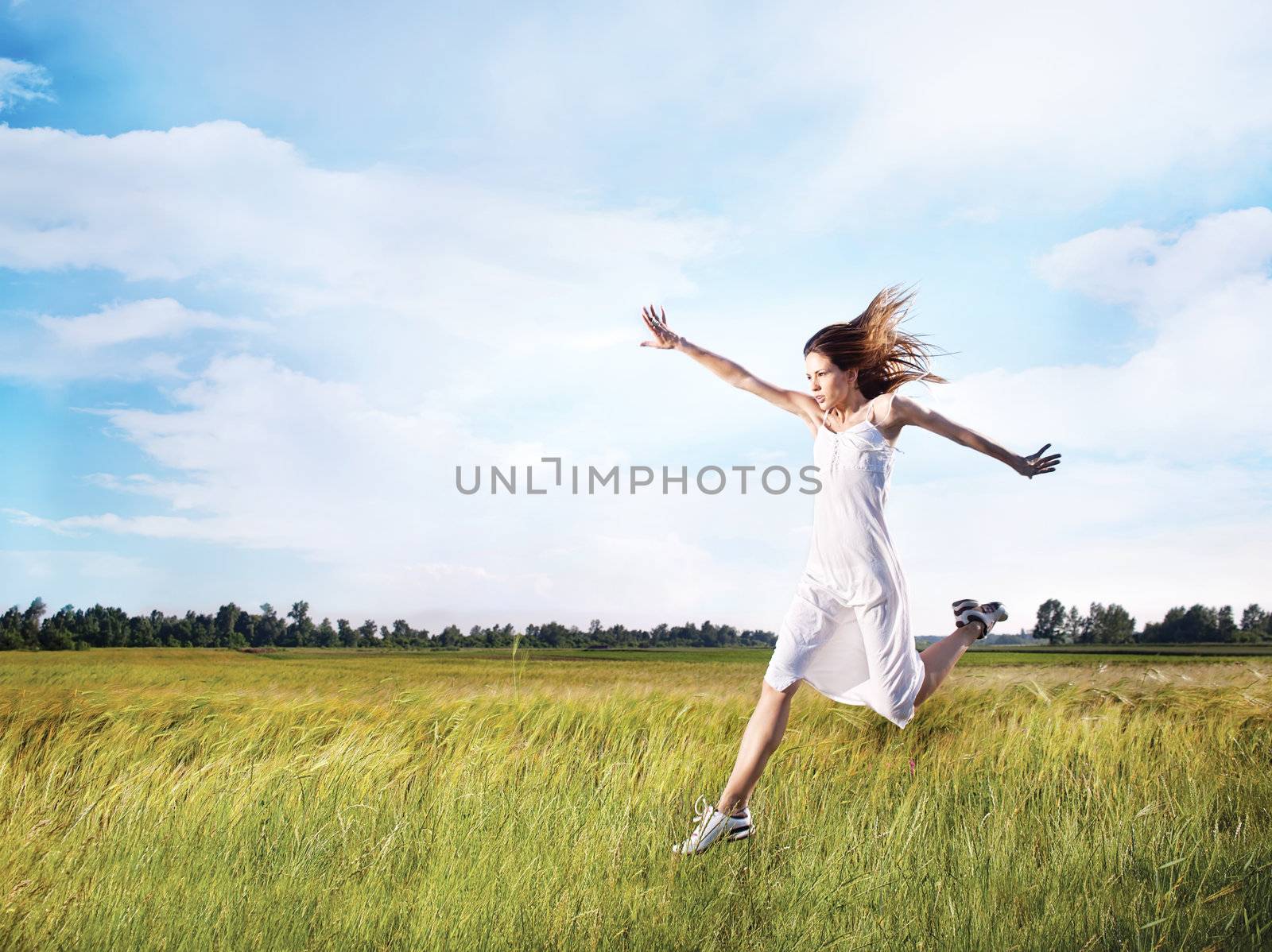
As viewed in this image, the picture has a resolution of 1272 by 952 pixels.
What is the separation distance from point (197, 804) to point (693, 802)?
1.94m

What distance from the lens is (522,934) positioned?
84.4 inches

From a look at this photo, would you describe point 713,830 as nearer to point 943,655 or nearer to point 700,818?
point 700,818

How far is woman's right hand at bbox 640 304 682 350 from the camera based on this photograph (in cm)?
386

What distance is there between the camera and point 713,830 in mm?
3051

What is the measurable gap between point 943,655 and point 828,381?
1319mm

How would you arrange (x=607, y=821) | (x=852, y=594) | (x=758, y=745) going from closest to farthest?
1. (x=607, y=821)
2. (x=758, y=745)
3. (x=852, y=594)

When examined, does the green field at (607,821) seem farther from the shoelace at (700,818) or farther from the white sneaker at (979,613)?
the white sneaker at (979,613)

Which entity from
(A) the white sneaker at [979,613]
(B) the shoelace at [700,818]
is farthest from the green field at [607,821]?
(A) the white sneaker at [979,613]

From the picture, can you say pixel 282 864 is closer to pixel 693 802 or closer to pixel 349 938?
pixel 349 938

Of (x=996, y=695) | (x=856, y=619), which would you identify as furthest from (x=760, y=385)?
(x=996, y=695)

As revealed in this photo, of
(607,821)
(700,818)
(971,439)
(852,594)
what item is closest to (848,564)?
(852,594)

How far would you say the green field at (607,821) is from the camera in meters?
2.27

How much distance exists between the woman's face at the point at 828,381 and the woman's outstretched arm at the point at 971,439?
0.24 metres

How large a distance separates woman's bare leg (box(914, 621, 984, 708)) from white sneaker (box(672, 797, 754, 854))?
3.16 ft
